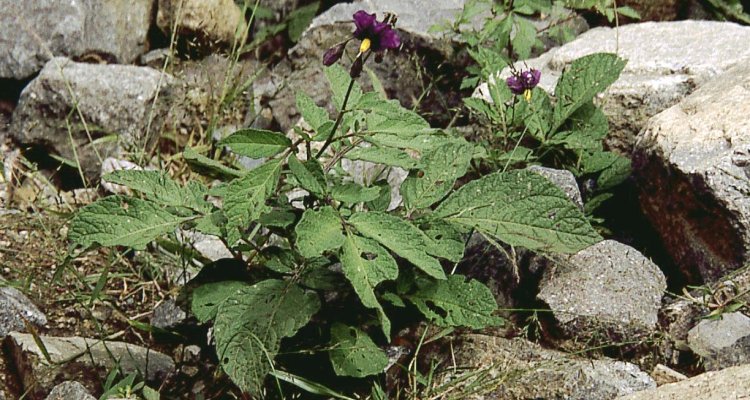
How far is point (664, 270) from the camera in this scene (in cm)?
343

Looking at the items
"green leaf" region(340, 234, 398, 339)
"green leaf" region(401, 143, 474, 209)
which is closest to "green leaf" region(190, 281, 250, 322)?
"green leaf" region(340, 234, 398, 339)

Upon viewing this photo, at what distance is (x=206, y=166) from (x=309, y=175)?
16.5 inches

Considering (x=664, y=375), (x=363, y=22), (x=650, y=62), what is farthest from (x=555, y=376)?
(x=650, y=62)

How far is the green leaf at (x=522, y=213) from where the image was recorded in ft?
9.43

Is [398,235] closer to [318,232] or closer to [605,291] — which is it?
[318,232]

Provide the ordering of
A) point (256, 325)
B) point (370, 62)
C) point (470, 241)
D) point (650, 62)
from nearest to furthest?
point (256, 325), point (470, 241), point (650, 62), point (370, 62)

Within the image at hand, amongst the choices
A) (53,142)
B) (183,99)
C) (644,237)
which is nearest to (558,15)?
(644,237)

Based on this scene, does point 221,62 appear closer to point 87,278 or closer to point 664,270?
point 87,278

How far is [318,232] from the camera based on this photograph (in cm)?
260

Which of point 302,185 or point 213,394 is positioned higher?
point 302,185

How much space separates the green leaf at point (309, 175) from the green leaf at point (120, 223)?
38 cm

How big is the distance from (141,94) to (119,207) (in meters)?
1.66

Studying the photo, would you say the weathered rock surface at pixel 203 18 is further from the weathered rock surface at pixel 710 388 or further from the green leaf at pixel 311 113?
the weathered rock surface at pixel 710 388

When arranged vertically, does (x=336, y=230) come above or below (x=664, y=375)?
above
